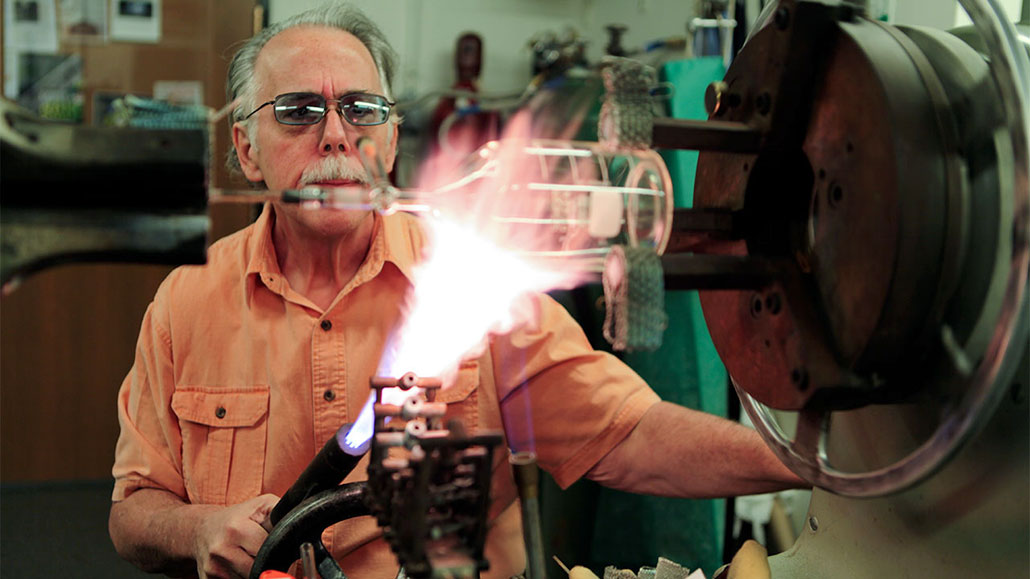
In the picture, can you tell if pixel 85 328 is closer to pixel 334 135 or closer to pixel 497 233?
pixel 334 135

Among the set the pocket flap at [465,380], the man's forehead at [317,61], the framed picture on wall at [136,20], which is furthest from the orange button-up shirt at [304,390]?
the framed picture on wall at [136,20]

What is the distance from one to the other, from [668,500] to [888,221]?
1.42m

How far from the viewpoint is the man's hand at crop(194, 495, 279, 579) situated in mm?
1124

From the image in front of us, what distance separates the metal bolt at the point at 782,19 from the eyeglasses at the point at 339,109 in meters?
0.71

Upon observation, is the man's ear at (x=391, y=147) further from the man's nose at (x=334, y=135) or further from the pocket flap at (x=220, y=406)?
the pocket flap at (x=220, y=406)

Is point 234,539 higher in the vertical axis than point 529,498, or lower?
lower

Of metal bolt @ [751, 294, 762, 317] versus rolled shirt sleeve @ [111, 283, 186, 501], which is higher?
metal bolt @ [751, 294, 762, 317]

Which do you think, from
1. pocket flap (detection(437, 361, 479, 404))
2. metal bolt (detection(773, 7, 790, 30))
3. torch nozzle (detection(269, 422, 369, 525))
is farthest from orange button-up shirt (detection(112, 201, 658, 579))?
metal bolt (detection(773, 7, 790, 30))

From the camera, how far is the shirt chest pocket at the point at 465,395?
143 cm

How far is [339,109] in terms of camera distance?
132 centimetres

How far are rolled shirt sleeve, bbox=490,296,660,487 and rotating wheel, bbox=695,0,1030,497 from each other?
0.55 m

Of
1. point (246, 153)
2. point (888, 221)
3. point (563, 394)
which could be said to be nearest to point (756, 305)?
point (888, 221)

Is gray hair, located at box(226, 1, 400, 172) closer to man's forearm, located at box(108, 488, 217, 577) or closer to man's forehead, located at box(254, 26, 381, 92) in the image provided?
man's forehead, located at box(254, 26, 381, 92)

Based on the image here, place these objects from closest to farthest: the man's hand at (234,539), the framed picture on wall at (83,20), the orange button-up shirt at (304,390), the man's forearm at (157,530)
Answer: the man's hand at (234,539), the man's forearm at (157,530), the orange button-up shirt at (304,390), the framed picture on wall at (83,20)
